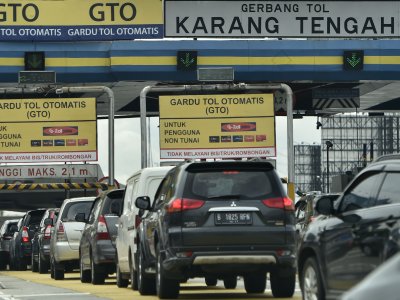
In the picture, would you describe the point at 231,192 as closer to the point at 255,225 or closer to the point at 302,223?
the point at 255,225

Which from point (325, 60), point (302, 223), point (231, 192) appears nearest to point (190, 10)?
point (325, 60)

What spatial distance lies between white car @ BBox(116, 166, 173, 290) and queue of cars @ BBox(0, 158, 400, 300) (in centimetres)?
2

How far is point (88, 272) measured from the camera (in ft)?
83.1

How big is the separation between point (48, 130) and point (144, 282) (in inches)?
871

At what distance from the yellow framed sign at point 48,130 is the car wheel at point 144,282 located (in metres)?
21.3

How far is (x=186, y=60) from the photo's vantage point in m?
38.9

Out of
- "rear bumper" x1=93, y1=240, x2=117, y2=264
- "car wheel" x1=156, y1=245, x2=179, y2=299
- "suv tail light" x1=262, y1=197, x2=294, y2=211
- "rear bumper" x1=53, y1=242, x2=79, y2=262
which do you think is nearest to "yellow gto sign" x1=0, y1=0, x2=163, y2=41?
"rear bumper" x1=53, y1=242, x2=79, y2=262

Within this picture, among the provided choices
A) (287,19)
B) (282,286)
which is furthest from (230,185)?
(287,19)

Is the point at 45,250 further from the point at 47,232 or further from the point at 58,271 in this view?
the point at 58,271

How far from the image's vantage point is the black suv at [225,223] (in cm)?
1620

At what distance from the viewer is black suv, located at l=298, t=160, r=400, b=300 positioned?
1097cm

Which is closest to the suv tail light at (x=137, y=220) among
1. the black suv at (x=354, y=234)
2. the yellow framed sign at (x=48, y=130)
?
the black suv at (x=354, y=234)

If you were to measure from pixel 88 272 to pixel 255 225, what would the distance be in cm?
941

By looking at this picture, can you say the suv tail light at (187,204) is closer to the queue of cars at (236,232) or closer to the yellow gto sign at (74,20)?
the queue of cars at (236,232)
